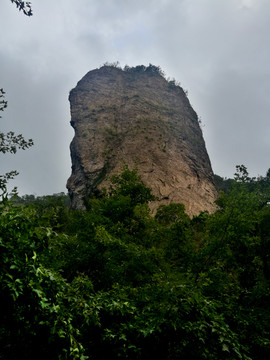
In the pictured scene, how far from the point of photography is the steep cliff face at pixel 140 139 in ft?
103

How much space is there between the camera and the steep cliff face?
1238 inches

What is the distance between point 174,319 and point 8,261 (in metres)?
3.14

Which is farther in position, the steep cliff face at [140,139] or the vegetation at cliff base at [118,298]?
the steep cliff face at [140,139]

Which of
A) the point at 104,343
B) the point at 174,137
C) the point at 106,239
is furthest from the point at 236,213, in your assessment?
the point at 174,137

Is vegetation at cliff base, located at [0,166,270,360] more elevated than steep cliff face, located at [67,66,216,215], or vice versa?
steep cliff face, located at [67,66,216,215]

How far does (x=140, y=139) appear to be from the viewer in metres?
36.1

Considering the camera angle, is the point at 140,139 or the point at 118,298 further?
the point at 140,139

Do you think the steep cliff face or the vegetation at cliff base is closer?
the vegetation at cliff base

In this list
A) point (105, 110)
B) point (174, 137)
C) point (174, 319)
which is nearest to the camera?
point (174, 319)

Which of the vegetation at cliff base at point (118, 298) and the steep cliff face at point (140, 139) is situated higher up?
the steep cliff face at point (140, 139)

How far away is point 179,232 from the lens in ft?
33.9

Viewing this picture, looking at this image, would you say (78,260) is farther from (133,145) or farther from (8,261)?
(133,145)

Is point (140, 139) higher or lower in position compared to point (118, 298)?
higher

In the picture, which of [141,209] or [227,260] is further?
[141,209]
